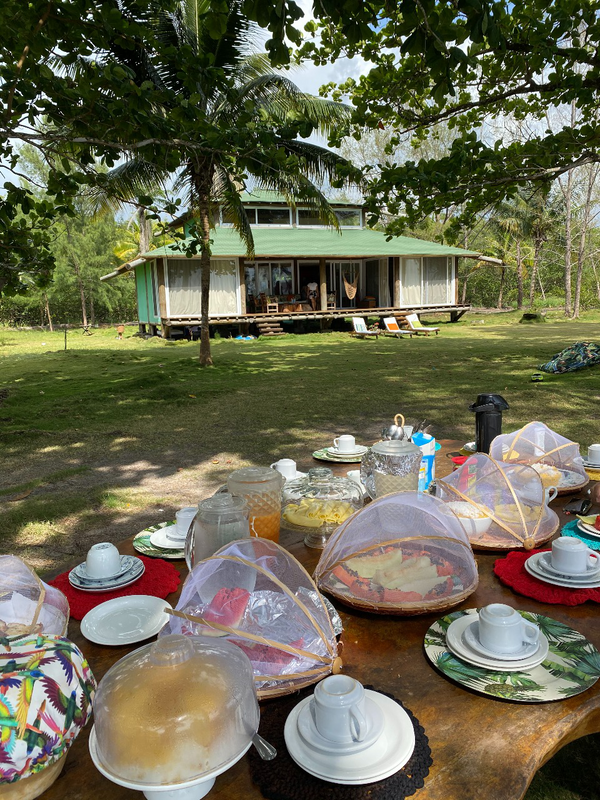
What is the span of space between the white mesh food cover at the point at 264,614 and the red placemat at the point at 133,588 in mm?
333

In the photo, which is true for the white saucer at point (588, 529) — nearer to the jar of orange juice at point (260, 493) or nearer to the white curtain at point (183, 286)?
the jar of orange juice at point (260, 493)

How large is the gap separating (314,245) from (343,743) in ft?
71.7

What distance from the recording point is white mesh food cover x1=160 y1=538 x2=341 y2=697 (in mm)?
1086

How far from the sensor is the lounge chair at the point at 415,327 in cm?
2016

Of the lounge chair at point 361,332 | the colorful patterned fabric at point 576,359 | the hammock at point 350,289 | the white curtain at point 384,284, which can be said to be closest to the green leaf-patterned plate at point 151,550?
the colorful patterned fabric at point 576,359

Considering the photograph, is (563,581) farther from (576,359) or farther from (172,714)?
(576,359)

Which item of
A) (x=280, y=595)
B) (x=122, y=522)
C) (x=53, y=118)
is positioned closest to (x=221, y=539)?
(x=280, y=595)

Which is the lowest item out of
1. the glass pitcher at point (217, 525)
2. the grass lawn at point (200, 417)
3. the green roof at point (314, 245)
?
the grass lawn at point (200, 417)

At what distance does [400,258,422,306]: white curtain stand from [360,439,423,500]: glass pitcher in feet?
73.6

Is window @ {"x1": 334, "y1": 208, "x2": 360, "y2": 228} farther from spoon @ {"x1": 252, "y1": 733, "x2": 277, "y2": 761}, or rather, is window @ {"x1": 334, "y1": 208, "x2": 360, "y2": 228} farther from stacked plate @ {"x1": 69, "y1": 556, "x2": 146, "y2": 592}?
spoon @ {"x1": 252, "y1": 733, "x2": 277, "y2": 761}

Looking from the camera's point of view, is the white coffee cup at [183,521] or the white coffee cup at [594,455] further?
the white coffee cup at [594,455]

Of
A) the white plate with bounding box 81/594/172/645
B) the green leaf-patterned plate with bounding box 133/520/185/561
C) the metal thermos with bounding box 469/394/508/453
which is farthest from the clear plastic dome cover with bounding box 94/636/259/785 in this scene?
the metal thermos with bounding box 469/394/508/453

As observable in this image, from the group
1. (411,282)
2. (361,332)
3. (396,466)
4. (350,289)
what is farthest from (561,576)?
(411,282)

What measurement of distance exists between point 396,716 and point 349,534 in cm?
51
